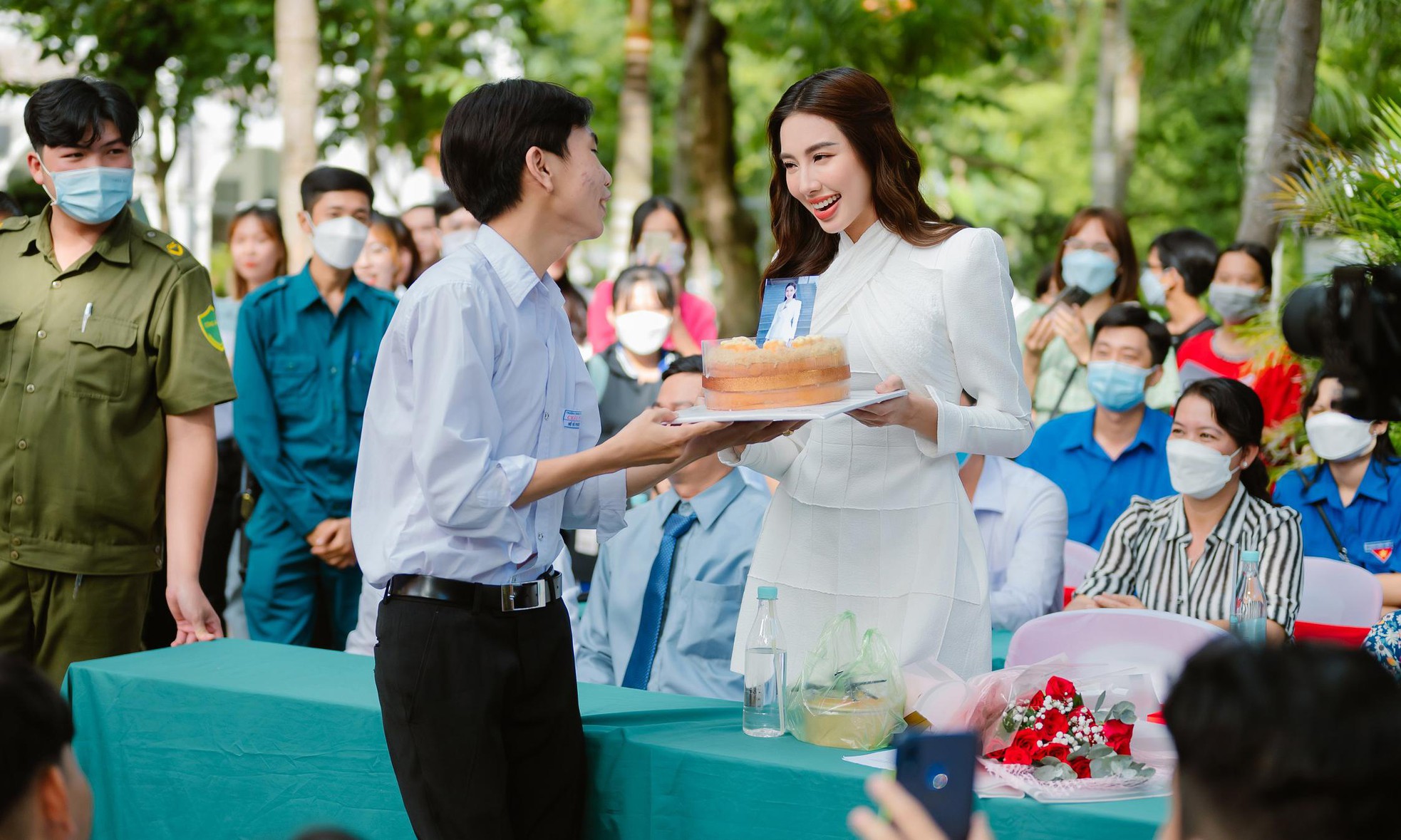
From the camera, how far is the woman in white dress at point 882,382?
2.66 m

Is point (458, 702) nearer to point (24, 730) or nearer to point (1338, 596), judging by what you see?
point (24, 730)

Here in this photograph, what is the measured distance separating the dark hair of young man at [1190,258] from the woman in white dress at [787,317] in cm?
461

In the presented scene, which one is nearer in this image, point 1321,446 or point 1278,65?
point 1321,446

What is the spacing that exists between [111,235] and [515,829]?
6.22 feet

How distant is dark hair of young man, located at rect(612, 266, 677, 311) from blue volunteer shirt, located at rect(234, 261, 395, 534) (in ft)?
6.13

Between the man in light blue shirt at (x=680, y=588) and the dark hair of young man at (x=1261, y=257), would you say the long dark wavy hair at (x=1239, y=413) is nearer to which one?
the man in light blue shirt at (x=680, y=588)

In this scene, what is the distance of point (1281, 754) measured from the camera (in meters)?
1.30

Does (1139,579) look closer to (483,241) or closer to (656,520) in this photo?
(656,520)

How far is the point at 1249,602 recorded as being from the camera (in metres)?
3.96

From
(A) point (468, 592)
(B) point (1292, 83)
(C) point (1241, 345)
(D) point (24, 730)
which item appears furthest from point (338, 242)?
(B) point (1292, 83)

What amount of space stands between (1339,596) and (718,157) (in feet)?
36.2

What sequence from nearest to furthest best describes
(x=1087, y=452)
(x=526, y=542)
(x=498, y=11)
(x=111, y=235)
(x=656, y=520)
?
(x=526, y=542) < (x=111, y=235) < (x=656, y=520) < (x=1087, y=452) < (x=498, y=11)

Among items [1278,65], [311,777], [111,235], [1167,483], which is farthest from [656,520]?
[1278,65]

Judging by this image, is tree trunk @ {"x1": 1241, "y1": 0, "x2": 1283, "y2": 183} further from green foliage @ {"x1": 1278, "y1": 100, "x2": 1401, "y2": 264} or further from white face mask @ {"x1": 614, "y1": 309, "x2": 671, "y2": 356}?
white face mask @ {"x1": 614, "y1": 309, "x2": 671, "y2": 356}
